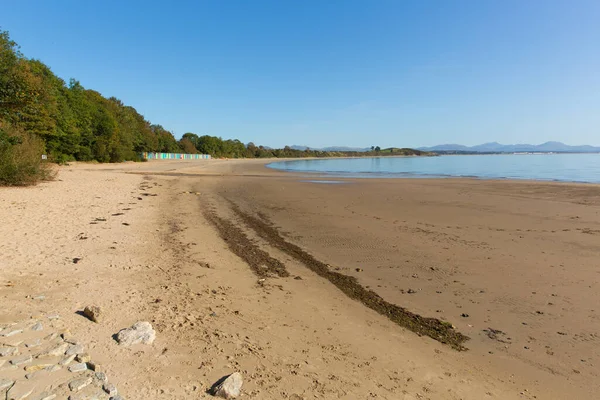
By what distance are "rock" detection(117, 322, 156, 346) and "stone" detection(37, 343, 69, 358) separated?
1.72 ft

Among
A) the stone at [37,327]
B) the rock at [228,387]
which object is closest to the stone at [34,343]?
the stone at [37,327]

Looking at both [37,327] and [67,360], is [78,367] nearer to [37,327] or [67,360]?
[67,360]

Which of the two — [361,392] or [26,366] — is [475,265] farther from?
[26,366]

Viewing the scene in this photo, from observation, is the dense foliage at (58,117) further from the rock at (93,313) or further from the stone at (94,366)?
the stone at (94,366)

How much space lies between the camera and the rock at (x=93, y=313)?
4.59 metres

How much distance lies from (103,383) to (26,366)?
0.84 meters

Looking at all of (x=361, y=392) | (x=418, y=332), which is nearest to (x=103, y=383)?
(x=361, y=392)

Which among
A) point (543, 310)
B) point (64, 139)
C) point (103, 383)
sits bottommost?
point (543, 310)

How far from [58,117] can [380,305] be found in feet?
138

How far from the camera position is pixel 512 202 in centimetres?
1783

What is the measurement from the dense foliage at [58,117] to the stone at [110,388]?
61.9ft

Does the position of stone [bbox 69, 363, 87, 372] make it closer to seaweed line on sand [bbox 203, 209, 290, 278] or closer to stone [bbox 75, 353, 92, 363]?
stone [bbox 75, 353, 92, 363]

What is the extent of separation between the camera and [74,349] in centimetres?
382

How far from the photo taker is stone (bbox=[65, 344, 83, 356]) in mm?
3744
